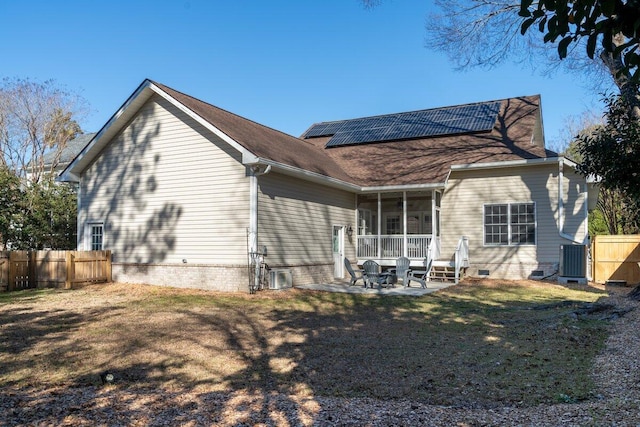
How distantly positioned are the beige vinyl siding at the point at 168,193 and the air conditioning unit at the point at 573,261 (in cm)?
1070

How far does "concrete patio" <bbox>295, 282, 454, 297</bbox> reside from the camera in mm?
14251

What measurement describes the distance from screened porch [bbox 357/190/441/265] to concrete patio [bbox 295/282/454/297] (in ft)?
6.00

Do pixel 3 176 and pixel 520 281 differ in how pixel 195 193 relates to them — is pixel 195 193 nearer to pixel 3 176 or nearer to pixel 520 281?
pixel 3 176

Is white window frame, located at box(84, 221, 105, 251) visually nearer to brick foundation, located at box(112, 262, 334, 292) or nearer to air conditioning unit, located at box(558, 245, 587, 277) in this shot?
brick foundation, located at box(112, 262, 334, 292)

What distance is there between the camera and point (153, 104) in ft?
54.2

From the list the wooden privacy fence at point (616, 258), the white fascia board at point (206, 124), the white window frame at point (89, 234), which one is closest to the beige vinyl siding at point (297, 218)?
the white fascia board at point (206, 124)

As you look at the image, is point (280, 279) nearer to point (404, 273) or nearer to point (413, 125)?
point (404, 273)

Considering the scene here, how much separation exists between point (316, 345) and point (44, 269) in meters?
11.5

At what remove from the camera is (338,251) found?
18.4 m

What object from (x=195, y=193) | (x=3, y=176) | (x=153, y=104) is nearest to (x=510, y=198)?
(x=195, y=193)

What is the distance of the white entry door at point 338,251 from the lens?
59.2ft

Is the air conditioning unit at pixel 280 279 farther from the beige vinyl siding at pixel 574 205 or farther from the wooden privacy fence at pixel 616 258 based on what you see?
the wooden privacy fence at pixel 616 258

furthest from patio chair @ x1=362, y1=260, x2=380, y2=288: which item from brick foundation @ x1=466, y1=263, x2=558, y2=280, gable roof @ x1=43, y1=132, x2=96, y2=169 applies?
gable roof @ x1=43, y1=132, x2=96, y2=169

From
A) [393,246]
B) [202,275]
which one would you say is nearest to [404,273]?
[393,246]
